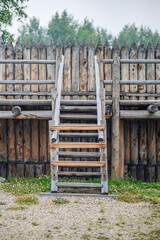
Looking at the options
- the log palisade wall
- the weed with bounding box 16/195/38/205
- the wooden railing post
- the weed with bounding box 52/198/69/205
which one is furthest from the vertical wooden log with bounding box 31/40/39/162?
the weed with bounding box 52/198/69/205

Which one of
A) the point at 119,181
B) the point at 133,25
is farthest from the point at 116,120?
the point at 133,25

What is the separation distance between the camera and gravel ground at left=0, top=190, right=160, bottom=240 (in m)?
3.99

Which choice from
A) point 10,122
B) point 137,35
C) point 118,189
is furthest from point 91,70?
point 137,35

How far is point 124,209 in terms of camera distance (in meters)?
5.05

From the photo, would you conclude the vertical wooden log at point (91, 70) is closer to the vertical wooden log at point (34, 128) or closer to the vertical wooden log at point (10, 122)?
the vertical wooden log at point (34, 128)

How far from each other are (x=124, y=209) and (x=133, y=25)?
63.5 m

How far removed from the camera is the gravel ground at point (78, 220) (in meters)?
3.99

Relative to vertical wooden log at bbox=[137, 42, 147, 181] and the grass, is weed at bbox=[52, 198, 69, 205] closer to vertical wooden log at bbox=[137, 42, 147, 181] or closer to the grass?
the grass

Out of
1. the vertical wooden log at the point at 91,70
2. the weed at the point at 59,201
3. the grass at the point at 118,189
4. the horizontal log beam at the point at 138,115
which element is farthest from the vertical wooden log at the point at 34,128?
the weed at the point at 59,201

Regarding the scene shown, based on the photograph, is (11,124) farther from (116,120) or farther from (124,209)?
(124,209)

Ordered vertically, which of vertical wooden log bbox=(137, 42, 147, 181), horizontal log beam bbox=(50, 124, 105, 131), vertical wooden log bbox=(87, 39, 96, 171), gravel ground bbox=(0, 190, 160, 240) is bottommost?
gravel ground bbox=(0, 190, 160, 240)

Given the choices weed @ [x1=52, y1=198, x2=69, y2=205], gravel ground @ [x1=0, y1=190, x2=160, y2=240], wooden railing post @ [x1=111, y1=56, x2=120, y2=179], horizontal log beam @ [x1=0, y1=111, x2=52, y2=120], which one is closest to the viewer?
gravel ground @ [x1=0, y1=190, x2=160, y2=240]

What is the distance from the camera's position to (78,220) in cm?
452

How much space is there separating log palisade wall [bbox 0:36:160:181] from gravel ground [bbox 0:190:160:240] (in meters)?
2.63
